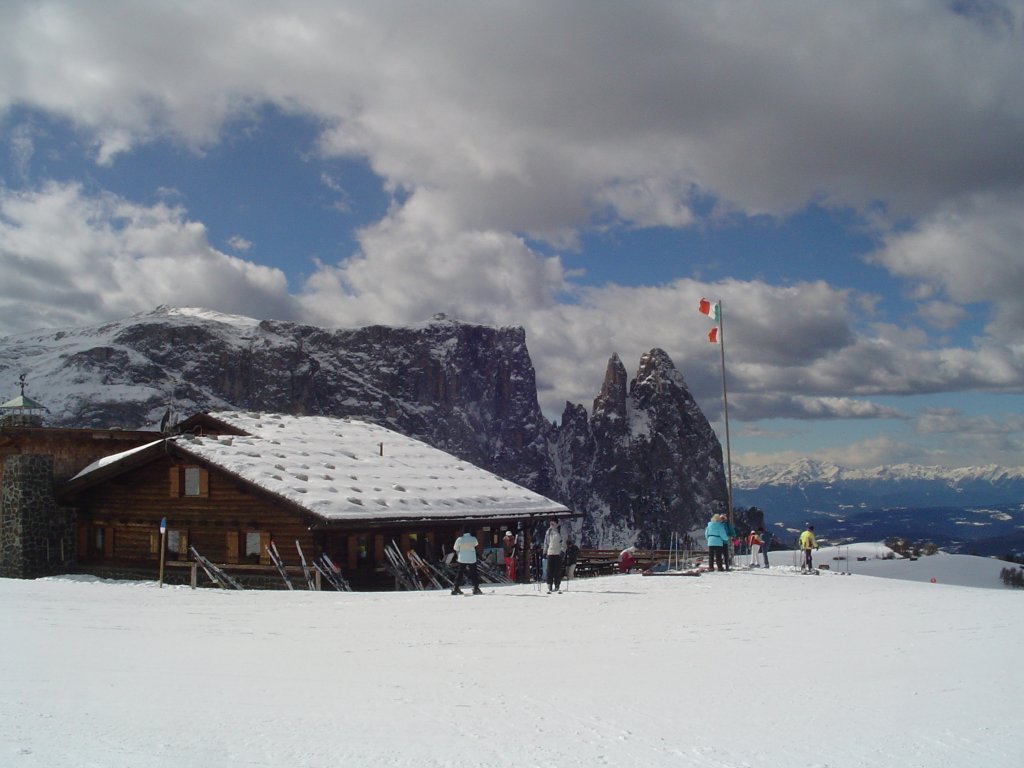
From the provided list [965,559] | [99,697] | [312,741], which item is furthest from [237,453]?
[965,559]

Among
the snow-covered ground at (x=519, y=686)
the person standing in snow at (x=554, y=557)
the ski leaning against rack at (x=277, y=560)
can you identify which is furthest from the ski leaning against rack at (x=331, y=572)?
the snow-covered ground at (x=519, y=686)

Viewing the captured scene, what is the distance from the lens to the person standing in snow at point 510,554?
91.7 ft

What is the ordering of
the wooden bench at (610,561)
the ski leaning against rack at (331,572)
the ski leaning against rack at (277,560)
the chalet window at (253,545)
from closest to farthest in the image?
the ski leaning against rack at (331,572) < the ski leaning against rack at (277,560) < the chalet window at (253,545) < the wooden bench at (610,561)

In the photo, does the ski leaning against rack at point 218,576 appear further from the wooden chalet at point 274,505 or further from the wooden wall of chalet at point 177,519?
the wooden wall of chalet at point 177,519

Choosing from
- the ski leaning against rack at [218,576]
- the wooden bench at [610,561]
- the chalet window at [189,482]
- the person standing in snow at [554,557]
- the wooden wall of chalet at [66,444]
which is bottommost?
the wooden bench at [610,561]

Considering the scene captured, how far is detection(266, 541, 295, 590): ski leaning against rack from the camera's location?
991 inches

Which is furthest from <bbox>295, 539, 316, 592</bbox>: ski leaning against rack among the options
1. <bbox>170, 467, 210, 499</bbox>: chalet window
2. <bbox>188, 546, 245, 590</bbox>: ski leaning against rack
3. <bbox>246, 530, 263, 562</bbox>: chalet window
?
<bbox>170, 467, 210, 499</bbox>: chalet window

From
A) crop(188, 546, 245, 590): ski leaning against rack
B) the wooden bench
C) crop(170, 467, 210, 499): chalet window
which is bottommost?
the wooden bench

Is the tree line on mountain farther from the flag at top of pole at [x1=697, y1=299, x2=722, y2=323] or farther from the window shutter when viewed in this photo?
the window shutter

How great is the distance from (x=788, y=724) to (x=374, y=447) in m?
29.1

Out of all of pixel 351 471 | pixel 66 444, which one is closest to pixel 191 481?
pixel 351 471

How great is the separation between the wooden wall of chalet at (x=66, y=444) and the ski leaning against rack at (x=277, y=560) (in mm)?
10872

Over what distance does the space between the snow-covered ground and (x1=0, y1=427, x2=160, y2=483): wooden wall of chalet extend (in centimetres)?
1741

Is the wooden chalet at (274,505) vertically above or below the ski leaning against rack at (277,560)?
above
